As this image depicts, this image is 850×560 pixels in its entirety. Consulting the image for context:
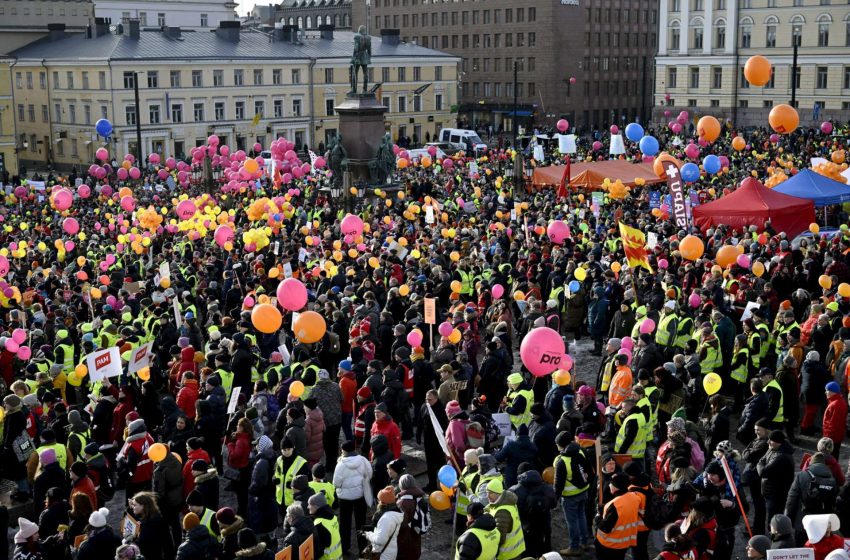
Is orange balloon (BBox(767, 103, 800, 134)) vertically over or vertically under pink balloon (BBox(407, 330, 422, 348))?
over

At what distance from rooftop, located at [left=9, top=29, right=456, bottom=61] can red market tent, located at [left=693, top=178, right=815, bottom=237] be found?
40436 millimetres

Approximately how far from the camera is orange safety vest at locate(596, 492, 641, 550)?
927 cm

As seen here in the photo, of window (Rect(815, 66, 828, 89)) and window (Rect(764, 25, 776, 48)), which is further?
window (Rect(764, 25, 776, 48))

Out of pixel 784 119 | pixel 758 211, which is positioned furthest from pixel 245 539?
pixel 758 211

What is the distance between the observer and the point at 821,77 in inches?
2591

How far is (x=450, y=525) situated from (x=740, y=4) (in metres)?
64.3

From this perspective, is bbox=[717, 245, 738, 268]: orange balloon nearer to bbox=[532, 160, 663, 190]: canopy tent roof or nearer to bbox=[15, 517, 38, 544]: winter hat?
bbox=[532, 160, 663, 190]: canopy tent roof

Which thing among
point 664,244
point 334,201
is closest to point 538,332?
point 664,244

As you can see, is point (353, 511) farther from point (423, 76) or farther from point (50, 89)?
point (423, 76)

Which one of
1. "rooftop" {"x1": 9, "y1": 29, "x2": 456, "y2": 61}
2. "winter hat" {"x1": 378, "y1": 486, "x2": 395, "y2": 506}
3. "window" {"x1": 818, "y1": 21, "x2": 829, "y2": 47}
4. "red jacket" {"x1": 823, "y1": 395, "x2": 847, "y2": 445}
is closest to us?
"winter hat" {"x1": 378, "y1": 486, "x2": 395, "y2": 506}

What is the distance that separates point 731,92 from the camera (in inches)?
2739

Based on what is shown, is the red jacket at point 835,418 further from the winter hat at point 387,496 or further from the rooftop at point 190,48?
the rooftop at point 190,48

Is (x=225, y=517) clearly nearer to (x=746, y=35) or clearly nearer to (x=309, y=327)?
(x=309, y=327)

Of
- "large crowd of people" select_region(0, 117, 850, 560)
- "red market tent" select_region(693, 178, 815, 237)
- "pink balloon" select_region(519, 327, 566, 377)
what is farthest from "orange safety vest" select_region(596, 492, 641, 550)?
"red market tent" select_region(693, 178, 815, 237)
